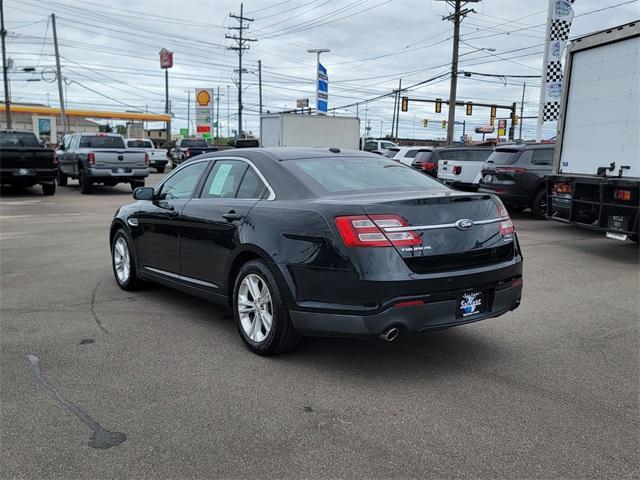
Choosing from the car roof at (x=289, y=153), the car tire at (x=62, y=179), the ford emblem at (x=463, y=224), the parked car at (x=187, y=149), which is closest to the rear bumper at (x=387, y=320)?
Result: the ford emblem at (x=463, y=224)

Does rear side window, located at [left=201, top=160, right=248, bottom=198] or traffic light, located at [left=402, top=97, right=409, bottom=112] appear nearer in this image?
rear side window, located at [left=201, top=160, right=248, bottom=198]

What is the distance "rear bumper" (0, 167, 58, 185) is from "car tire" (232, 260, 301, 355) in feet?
51.2

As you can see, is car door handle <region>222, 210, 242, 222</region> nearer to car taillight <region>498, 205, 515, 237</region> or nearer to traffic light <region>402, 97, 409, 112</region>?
car taillight <region>498, 205, 515, 237</region>

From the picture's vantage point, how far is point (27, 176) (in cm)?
1797

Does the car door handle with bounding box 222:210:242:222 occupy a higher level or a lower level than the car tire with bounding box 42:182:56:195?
higher

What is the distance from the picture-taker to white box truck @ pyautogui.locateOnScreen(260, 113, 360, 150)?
97.3 ft

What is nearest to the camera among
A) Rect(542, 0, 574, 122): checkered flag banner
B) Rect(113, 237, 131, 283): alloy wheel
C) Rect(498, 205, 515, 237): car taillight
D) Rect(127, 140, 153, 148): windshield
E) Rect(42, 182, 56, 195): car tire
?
Rect(498, 205, 515, 237): car taillight

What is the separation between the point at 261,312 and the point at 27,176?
1600cm

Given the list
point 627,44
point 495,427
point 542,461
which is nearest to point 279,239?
point 495,427

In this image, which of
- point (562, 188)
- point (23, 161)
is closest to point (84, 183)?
point (23, 161)

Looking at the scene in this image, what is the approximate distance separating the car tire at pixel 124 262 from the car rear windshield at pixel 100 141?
14934 millimetres

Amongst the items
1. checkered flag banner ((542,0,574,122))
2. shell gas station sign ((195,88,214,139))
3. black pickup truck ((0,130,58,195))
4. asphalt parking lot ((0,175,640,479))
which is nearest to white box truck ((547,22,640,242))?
asphalt parking lot ((0,175,640,479))

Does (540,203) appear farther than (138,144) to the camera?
No

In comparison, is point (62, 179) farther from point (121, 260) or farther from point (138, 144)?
point (121, 260)
